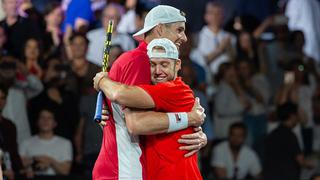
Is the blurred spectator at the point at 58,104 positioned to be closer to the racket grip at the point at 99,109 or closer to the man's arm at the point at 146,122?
the racket grip at the point at 99,109

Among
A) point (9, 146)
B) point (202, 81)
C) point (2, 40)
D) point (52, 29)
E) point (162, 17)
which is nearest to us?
point (162, 17)

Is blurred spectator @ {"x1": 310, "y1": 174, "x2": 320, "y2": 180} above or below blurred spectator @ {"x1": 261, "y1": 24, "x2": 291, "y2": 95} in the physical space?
below

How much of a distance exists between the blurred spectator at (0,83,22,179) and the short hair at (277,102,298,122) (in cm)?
379

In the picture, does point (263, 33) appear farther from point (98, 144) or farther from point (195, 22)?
point (98, 144)

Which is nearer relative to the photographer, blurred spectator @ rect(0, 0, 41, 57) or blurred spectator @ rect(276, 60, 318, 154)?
blurred spectator @ rect(0, 0, 41, 57)

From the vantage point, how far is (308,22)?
1534 cm

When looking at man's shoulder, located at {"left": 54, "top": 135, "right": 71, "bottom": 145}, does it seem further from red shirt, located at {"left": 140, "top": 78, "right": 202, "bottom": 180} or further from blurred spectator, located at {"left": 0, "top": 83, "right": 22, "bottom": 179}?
red shirt, located at {"left": 140, "top": 78, "right": 202, "bottom": 180}

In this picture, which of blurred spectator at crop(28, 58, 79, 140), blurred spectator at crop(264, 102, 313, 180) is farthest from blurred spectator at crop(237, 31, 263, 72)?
blurred spectator at crop(28, 58, 79, 140)

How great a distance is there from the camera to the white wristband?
714cm

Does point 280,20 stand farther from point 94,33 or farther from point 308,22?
point 94,33

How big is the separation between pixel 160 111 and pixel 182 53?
612 cm

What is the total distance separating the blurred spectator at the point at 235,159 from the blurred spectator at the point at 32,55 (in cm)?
248

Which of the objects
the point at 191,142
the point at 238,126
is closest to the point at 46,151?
the point at 238,126

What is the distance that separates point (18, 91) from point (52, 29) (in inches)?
80.0
